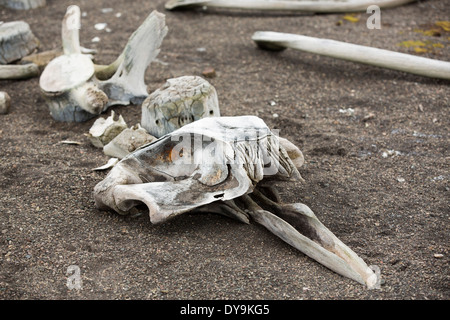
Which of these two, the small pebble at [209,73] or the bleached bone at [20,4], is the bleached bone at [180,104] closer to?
the small pebble at [209,73]

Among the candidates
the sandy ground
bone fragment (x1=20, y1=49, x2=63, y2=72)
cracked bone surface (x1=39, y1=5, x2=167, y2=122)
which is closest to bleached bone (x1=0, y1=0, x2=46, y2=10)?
the sandy ground

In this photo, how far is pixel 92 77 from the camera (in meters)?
4.26

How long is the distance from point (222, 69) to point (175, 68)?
0.44 metres

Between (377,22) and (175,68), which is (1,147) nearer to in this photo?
(175,68)

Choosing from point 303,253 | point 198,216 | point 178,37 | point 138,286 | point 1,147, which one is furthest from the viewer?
point 178,37

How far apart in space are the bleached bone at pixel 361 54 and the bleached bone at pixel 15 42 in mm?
2167

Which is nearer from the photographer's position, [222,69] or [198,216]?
[198,216]

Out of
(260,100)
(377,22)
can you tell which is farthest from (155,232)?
(377,22)

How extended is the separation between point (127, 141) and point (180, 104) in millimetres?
439

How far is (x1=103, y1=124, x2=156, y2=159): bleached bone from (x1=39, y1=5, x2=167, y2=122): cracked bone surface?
0.65m

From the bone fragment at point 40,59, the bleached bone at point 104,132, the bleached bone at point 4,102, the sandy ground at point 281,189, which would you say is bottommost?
the sandy ground at point 281,189

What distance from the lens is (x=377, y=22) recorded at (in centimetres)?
611

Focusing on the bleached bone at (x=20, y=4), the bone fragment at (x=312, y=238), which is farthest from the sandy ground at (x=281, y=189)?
the bleached bone at (x=20, y=4)

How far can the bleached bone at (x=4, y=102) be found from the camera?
4.36 m
